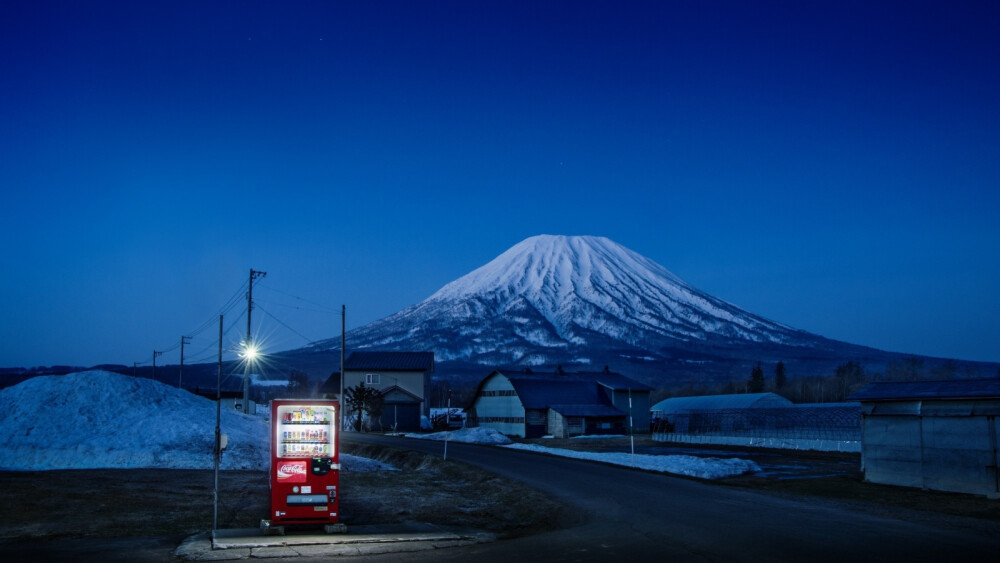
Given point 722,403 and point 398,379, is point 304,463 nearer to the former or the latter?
point 398,379

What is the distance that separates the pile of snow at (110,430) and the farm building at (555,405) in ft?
122

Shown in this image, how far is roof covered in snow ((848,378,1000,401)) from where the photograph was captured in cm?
2331

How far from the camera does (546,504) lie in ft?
70.1

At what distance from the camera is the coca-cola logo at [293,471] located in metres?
16.2

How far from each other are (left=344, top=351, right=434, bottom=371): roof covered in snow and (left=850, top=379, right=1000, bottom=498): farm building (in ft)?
205

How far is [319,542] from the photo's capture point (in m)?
15.1

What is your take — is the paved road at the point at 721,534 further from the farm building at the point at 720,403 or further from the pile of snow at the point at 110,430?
the farm building at the point at 720,403

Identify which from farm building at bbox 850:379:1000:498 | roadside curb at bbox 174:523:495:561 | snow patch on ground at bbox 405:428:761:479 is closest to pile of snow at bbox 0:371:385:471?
snow patch on ground at bbox 405:428:761:479

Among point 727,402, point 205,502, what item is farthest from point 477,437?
point 727,402

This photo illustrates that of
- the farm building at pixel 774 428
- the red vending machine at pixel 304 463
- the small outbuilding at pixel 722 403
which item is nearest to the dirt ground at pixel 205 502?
the red vending machine at pixel 304 463

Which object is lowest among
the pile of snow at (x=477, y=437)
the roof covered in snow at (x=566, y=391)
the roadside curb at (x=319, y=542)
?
the pile of snow at (x=477, y=437)

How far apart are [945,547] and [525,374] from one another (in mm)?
68920

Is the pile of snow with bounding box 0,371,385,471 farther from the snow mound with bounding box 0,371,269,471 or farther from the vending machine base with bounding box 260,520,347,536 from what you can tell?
the vending machine base with bounding box 260,520,347,536

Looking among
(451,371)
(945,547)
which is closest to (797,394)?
(451,371)
